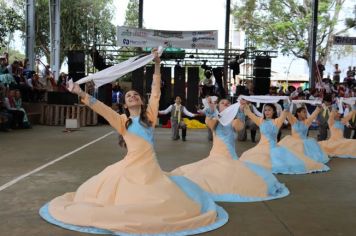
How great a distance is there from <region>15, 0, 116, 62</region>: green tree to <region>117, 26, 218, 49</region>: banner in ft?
41.7

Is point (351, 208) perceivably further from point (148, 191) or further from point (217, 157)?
point (148, 191)

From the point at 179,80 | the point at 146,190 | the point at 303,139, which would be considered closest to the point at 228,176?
the point at 146,190

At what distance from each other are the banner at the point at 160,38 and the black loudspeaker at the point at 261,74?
2.64 metres

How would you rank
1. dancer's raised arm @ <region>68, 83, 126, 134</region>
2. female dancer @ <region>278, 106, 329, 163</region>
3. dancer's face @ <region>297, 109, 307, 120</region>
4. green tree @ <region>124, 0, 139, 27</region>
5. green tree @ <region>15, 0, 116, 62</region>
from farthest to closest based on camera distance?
green tree @ <region>124, 0, 139, 27</region>, green tree @ <region>15, 0, 116, 62</region>, dancer's face @ <region>297, 109, 307, 120</region>, female dancer @ <region>278, 106, 329, 163</region>, dancer's raised arm @ <region>68, 83, 126, 134</region>

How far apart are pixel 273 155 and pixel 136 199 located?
4.29 metres

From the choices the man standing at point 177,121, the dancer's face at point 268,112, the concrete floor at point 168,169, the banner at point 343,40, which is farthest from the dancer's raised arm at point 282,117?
the banner at point 343,40

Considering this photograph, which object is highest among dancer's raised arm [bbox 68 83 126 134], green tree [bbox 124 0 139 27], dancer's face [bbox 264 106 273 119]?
green tree [bbox 124 0 139 27]

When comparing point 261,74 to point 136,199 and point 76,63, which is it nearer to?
point 76,63

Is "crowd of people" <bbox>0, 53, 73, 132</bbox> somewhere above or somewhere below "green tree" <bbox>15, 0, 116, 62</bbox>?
below

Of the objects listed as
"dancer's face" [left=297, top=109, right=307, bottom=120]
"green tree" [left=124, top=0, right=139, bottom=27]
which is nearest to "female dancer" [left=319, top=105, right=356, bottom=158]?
"dancer's face" [left=297, top=109, right=307, bottom=120]

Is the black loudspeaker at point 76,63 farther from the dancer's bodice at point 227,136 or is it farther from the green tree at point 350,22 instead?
the green tree at point 350,22

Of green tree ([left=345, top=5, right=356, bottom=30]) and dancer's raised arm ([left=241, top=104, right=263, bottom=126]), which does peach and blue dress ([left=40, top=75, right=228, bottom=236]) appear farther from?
green tree ([left=345, top=5, right=356, bottom=30])

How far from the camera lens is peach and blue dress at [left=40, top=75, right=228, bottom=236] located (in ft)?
13.9

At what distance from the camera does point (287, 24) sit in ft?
96.4
